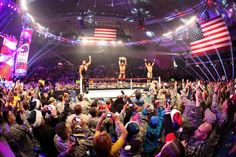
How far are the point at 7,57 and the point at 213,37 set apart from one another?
11.3 meters

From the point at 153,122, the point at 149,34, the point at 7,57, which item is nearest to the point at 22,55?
the point at 7,57

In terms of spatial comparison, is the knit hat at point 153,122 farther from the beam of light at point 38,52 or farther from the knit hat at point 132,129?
the beam of light at point 38,52

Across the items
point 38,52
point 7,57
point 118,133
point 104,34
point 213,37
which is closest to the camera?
point 118,133

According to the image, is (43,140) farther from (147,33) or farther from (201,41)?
(147,33)

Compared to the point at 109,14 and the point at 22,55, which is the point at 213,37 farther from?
the point at 109,14

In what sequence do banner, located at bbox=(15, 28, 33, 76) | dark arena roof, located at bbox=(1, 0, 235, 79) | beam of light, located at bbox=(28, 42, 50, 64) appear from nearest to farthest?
1. banner, located at bbox=(15, 28, 33, 76)
2. beam of light, located at bbox=(28, 42, 50, 64)
3. dark arena roof, located at bbox=(1, 0, 235, 79)

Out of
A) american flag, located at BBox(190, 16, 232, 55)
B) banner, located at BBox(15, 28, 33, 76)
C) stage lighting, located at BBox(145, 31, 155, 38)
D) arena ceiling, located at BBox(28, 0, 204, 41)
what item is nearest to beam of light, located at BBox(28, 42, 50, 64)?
arena ceiling, located at BBox(28, 0, 204, 41)

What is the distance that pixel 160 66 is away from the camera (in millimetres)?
31906

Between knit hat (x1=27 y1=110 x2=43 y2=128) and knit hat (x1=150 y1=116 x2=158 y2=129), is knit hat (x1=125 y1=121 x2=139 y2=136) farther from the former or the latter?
knit hat (x1=27 y1=110 x2=43 y2=128)

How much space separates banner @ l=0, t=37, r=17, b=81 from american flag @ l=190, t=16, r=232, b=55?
35.4ft

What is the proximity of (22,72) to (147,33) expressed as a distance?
18046mm

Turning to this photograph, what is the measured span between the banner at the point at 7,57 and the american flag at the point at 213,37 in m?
10.8

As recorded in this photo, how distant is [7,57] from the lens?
16.0m

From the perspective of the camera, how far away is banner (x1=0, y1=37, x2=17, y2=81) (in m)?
15.5
